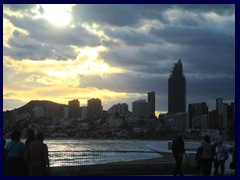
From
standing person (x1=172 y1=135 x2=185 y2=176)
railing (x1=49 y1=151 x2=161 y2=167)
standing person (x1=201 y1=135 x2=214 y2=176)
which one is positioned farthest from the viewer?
railing (x1=49 y1=151 x2=161 y2=167)

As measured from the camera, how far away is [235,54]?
9.41m

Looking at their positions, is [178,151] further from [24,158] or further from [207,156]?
[24,158]

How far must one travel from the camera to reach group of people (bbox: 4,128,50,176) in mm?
10055

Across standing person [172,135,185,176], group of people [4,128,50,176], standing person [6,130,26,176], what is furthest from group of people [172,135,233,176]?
standing person [6,130,26,176]

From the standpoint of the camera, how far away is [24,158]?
1002 centimetres

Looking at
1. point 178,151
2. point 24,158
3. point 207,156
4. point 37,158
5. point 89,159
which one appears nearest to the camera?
point 24,158

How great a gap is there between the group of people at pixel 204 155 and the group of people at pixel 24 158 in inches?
184

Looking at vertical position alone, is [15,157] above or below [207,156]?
above

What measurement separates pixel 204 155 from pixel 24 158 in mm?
5102

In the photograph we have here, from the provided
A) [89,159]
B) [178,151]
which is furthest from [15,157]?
[89,159]

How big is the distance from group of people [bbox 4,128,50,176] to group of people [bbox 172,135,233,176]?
15.3 ft

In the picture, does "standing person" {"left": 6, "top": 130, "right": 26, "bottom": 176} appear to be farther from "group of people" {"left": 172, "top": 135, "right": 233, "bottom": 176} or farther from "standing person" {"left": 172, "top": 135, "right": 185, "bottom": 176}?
"standing person" {"left": 172, "top": 135, "right": 185, "bottom": 176}
